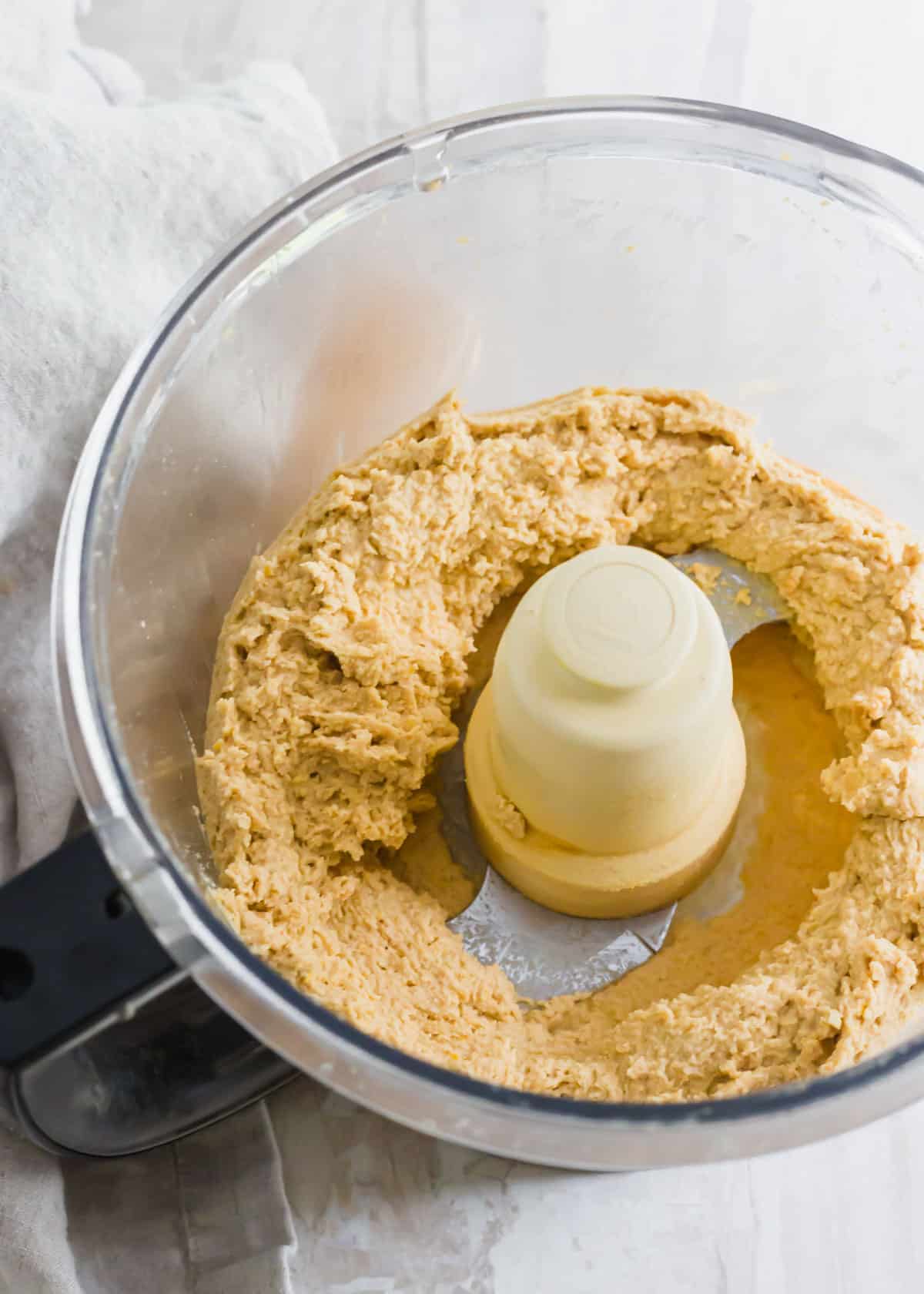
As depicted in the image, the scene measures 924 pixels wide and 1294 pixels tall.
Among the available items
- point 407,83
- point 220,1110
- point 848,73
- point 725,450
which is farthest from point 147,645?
point 848,73

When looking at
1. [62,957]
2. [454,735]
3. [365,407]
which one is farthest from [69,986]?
[365,407]

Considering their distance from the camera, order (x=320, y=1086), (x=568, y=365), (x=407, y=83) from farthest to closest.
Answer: (x=407, y=83)
(x=568, y=365)
(x=320, y=1086)

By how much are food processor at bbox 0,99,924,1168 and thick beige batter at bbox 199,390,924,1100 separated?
5 cm

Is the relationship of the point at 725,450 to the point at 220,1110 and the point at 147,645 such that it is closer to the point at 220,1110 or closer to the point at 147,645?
the point at 147,645

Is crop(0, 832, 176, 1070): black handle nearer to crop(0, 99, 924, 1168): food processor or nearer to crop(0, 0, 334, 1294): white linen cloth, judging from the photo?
crop(0, 99, 924, 1168): food processor

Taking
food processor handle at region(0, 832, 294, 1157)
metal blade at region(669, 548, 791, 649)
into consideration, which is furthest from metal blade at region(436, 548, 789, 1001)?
food processor handle at region(0, 832, 294, 1157)

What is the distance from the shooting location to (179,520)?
0.84 metres

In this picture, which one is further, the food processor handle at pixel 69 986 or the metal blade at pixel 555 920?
the metal blade at pixel 555 920

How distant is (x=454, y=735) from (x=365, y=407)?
25 centimetres

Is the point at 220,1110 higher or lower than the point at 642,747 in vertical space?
lower

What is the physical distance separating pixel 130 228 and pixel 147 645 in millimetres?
307

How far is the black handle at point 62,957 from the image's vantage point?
0.59 m

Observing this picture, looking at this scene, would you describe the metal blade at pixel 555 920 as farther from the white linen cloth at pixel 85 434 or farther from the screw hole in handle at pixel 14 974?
the screw hole in handle at pixel 14 974

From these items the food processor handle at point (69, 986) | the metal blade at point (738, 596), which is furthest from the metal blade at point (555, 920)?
the food processor handle at point (69, 986)
